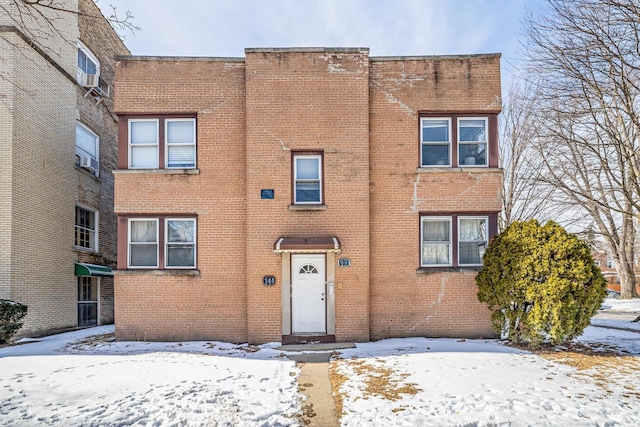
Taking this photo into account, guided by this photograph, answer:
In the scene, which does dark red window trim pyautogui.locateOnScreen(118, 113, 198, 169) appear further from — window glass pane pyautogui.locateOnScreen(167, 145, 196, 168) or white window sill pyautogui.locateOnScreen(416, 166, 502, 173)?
white window sill pyautogui.locateOnScreen(416, 166, 502, 173)

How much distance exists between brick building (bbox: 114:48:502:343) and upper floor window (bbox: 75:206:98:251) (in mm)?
5216

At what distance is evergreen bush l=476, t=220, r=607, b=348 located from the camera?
8.88 metres

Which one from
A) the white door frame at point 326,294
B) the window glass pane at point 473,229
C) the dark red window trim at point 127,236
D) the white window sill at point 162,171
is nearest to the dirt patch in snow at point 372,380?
the white door frame at point 326,294

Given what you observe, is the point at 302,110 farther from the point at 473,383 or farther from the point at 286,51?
the point at 473,383

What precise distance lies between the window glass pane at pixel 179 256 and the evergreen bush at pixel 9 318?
4.32 metres

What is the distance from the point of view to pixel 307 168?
11.0 meters

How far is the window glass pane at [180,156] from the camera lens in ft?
36.7

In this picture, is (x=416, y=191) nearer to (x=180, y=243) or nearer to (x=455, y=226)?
(x=455, y=226)

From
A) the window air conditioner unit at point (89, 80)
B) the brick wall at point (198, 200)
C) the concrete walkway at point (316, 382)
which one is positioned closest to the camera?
the concrete walkway at point (316, 382)

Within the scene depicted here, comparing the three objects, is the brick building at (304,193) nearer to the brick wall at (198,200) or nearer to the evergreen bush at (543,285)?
the brick wall at (198,200)

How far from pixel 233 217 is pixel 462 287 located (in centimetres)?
650

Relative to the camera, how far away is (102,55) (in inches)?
654

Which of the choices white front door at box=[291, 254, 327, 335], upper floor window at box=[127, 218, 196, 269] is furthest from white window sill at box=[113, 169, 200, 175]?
white front door at box=[291, 254, 327, 335]

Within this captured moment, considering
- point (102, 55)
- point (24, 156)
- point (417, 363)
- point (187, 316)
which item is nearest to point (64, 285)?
point (24, 156)
